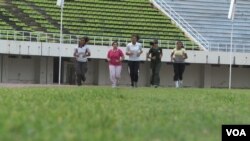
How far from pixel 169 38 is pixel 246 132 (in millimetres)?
35039

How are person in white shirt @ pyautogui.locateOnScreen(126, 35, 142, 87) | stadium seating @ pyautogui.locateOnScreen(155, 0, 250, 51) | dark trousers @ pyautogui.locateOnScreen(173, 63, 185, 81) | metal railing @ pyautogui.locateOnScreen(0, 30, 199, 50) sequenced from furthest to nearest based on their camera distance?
stadium seating @ pyautogui.locateOnScreen(155, 0, 250, 51)
metal railing @ pyautogui.locateOnScreen(0, 30, 199, 50)
dark trousers @ pyautogui.locateOnScreen(173, 63, 185, 81)
person in white shirt @ pyautogui.locateOnScreen(126, 35, 142, 87)

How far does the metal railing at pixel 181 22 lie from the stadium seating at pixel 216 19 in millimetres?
421

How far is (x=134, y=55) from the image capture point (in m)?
22.1

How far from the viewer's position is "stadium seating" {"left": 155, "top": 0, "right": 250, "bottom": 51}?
41.5 m

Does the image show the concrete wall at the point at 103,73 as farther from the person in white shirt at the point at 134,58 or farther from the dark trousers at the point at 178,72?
the person in white shirt at the point at 134,58

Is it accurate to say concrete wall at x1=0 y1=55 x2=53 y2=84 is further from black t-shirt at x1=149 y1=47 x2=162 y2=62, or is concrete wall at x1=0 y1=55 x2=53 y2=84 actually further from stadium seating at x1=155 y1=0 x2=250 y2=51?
black t-shirt at x1=149 y1=47 x2=162 y2=62

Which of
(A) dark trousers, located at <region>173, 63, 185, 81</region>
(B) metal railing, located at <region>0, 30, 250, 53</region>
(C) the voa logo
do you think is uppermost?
(B) metal railing, located at <region>0, 30, 250, 53</region>

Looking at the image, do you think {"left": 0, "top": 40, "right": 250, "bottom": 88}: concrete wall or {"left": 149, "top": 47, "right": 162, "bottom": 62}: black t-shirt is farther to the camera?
{"left": 0, "top": 40, "right": 250, "bottom": 88}: concrete wall

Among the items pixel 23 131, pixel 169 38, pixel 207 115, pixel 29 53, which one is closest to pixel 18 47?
pixel 29 53

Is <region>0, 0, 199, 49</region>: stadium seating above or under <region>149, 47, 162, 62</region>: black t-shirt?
above

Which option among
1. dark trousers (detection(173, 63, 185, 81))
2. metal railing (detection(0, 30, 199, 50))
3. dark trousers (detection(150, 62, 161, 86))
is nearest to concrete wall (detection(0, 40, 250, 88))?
metal railing (detection(0, 30, 199, 50))

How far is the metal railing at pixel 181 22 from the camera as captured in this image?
40125mm

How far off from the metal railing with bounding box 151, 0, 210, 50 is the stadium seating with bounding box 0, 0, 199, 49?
0.48m

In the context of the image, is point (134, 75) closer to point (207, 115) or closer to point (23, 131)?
point (207, 115)
